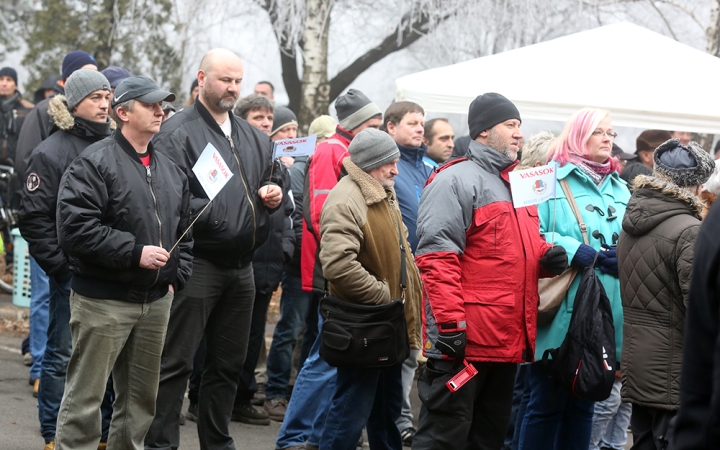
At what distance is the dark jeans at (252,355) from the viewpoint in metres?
6.57

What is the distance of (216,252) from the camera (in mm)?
4891

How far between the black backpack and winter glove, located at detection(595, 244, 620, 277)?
0.48 feet

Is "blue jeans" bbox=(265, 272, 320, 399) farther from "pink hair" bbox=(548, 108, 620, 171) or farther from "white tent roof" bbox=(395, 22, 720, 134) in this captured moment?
"pink hair" bbox=(548, 108, 620, 171)

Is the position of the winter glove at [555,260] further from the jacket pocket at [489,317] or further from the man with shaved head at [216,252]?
the man with shaved head at [216,252]

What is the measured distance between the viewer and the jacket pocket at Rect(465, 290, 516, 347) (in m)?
4.56

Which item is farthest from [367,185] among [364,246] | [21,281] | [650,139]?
[21,281]

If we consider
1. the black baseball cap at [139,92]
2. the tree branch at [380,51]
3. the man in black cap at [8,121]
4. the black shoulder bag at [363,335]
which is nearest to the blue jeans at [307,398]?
the black shoulder bag at [363,335]

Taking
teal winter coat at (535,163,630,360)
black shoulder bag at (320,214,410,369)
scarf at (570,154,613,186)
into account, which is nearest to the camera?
black shoulder bag at (320,214,410,369)

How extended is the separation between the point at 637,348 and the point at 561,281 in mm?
759

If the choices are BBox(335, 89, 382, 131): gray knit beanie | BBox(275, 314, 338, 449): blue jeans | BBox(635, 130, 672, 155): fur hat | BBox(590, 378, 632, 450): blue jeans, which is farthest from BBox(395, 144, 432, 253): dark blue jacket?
BBox(635, 130, 672, 155): fur hat

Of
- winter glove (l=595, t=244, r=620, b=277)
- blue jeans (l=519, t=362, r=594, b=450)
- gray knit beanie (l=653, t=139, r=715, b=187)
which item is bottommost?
blue jeans (l=519, t=362, r=594, b=450)

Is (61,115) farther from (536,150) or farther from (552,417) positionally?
(552,417)

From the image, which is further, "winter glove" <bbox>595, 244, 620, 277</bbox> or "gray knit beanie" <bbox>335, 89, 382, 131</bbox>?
"gray knit beanie" <bbox>335, 89, 382, 131</bbox>

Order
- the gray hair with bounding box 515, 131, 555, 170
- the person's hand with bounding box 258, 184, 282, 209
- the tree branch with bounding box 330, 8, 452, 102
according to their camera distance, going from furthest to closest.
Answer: the tree branch with bounding box 330, 8, 452, 102, the gray hair with bounding box 515, 131, 555, 170, the person's hand with bounding box 258, 184, 282, 209
